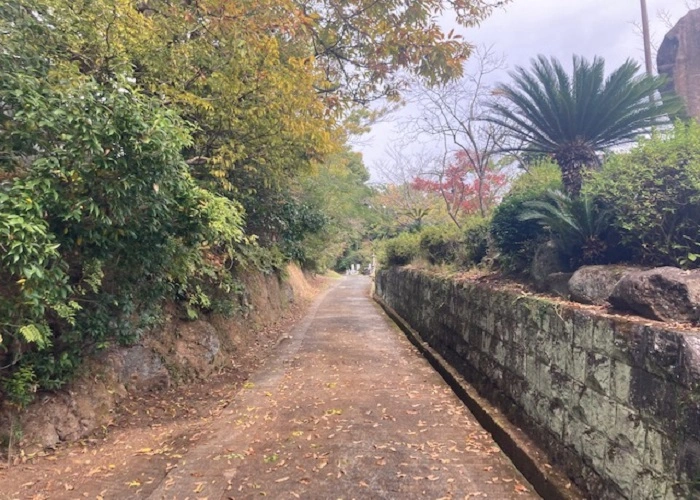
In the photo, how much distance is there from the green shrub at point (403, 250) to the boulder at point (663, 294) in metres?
8.40

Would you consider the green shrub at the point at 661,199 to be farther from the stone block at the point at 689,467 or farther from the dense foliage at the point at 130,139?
the dense foliage at the point at 130,139

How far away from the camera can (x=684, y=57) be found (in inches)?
291

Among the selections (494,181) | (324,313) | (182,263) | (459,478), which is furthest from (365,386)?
(494,181)

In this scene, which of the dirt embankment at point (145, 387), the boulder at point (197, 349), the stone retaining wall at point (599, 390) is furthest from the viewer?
the boulder at point (197, 349)

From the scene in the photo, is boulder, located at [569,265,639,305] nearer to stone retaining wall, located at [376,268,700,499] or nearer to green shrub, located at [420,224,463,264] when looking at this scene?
stone retaining wall, located at [376,268,700,499]

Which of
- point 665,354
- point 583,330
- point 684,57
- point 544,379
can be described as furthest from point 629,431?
point 684,57

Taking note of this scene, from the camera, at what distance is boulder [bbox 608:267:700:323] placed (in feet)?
8.36

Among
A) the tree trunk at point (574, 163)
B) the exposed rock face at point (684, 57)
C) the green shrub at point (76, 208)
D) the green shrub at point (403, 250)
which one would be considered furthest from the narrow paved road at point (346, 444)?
the exposed rock face at point (684, 57)

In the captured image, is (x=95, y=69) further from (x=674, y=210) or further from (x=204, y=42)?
(x=674, y=210)

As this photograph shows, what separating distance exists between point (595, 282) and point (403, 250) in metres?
9.39

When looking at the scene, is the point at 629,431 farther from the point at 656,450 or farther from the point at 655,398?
the point at 655,398

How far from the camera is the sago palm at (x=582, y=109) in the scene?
4.90 meters

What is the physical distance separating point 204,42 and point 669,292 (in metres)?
5.00

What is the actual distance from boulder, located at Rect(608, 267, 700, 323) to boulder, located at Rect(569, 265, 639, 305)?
52 cm
